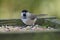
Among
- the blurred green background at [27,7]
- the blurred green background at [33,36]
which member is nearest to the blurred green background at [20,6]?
the blurred green background at [27,7]

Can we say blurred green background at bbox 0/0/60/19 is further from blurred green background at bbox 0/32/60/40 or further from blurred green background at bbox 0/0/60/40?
blurred green background at bbox 0/32/60/40

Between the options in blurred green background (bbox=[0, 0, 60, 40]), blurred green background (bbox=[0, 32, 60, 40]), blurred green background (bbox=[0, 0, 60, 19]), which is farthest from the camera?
blurred green background (bbox=[0, 0, 60, 19])

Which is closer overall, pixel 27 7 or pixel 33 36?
pixel 33 36

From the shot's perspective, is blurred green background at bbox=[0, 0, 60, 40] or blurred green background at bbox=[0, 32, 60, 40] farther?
blurred green background at bbox=[0, 0, 60, 40]

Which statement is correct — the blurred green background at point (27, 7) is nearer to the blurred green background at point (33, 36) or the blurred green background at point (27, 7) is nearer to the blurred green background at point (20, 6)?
the blurred green background at point (20, 6)

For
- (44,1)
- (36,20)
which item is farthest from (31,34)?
(44,1)

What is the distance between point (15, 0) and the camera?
487 cm

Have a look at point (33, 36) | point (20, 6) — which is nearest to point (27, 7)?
point (20, 6)

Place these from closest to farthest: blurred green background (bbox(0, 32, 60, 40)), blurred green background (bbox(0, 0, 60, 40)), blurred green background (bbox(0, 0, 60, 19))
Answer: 1. blurred green background (bbox(0, 32, 60, 40))
2. blurred green background (bbox(0, 0, 60, 40))
3. blurred green background (bbox(0, 0, 60, 19))

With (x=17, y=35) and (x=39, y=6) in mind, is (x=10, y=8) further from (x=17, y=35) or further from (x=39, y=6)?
(x=17, y=35)

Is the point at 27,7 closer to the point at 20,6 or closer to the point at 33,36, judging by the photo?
the point at 20,6

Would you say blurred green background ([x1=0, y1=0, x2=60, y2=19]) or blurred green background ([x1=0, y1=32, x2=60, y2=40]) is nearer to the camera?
blurred green background ([x1=0, y1=32, x2=60, y2=40])

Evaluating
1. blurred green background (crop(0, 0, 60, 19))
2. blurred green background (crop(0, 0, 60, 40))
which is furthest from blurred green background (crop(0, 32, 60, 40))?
blurred green background (crop(0, 0, 60, 19))

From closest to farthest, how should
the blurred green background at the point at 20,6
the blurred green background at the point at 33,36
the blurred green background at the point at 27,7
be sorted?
the blurred green background at the point at 33,36, the blurred green background at the point at 27,7, the blurred green background at the point at 20,6
